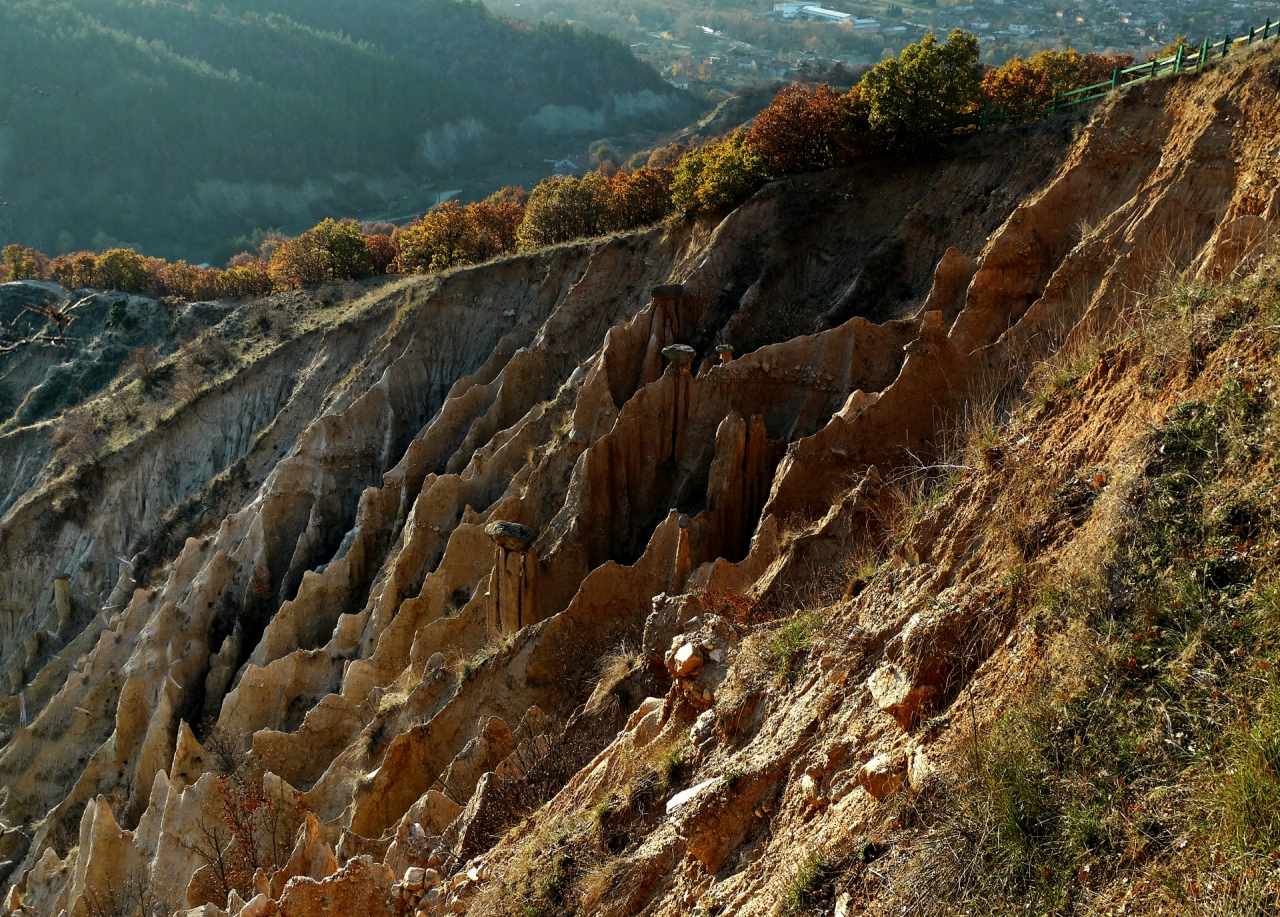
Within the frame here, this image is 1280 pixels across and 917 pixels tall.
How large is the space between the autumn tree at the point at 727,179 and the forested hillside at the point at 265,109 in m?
92.8

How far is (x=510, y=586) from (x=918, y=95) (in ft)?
59.2

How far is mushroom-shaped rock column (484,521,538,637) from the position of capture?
2012cm

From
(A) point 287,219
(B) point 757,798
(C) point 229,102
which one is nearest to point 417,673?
(B) point 757,798

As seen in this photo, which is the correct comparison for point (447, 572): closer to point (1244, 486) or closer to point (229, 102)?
point (1244, 486)

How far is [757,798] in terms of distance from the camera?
27.2ft

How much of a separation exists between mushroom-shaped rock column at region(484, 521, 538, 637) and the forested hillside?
10256 centimetres

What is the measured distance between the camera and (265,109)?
134m

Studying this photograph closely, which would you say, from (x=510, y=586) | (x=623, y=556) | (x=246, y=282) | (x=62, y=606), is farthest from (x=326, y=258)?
(x=510, y=586)

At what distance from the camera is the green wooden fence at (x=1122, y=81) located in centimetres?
2145

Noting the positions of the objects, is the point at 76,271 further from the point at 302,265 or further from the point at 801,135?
the point at 801,135

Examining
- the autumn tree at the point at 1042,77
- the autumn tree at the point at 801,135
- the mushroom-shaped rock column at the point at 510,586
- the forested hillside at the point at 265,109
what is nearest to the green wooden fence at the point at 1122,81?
the autumn tree at the point at 801,135

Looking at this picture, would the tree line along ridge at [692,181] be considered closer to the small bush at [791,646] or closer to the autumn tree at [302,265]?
the autumn tree at [302,265]

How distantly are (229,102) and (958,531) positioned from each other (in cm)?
14438

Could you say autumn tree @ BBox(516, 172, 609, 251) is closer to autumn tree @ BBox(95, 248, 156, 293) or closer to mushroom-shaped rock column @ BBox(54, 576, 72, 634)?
mushroom-shaped rock column @ BBox(54, 576, 72, 634)
